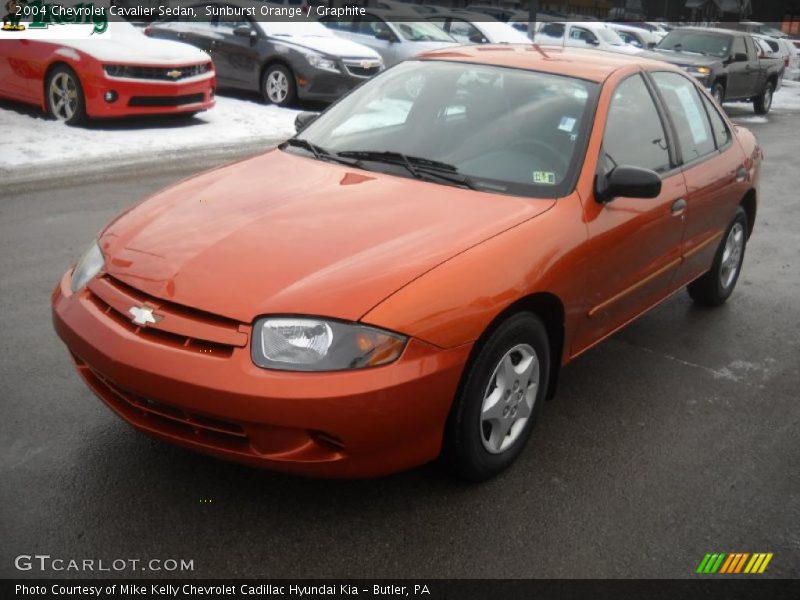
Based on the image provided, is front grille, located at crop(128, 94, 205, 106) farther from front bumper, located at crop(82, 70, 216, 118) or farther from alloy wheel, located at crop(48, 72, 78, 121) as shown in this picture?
alloy wheel, located at crop(48, 72, 78, 121)

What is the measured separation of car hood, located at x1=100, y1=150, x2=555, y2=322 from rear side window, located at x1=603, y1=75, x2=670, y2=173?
0.66m

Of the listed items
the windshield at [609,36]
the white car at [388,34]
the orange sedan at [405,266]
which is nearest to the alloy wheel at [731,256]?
the orange sedan at [405,266]

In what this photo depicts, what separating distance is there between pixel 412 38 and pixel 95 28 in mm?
7467

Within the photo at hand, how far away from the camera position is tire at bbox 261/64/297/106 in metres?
13.2

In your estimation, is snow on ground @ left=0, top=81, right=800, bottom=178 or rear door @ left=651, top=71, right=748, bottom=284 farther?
snow on ground @ left=0, top=81, right=800, bottom=178

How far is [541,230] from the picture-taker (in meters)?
3.44

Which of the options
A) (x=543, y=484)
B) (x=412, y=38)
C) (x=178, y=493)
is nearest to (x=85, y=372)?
(x=178, y=493)

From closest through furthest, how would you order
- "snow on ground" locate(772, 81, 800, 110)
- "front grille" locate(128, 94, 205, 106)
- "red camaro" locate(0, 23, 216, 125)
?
"red camaro" locate(0, 23, 216, 125) < "front grille" locate(128, 94, 205, 106) < "snow on ground" locate(772, 81, 800, 110)

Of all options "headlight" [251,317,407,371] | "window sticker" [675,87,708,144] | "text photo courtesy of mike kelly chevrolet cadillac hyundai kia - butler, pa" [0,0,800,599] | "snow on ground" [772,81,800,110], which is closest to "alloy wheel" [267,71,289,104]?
"text photo courtesy of mike kelly chevrolet cadillac hyundai kia - butler, pa" [0,0,800,599]

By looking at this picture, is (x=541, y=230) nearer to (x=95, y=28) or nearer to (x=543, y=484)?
(x=543, y=484)

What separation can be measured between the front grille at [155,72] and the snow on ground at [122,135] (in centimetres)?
66

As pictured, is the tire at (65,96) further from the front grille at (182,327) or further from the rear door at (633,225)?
the front grille at (182,327)

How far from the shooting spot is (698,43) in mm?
18094

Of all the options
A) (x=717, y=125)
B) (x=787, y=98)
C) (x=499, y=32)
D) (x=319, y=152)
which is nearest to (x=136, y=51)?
(x=319, y=152)
